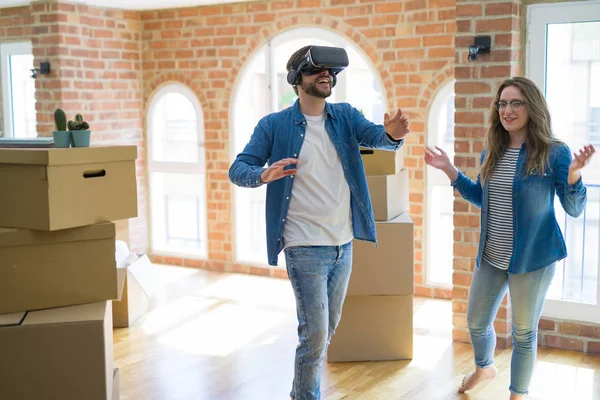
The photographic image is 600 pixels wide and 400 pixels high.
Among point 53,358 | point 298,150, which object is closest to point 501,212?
point 298,150

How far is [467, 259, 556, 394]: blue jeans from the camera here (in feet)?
10.7

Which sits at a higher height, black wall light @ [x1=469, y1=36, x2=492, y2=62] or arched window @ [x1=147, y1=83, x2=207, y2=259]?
black wall light @ [x1=469, y1=36, x2=492, y2=62]

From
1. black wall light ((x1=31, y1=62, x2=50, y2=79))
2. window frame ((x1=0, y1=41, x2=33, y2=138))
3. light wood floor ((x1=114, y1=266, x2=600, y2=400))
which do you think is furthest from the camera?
window frame ((x1=0, y1=41, x2=33, y2=138))

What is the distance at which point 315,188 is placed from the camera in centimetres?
299

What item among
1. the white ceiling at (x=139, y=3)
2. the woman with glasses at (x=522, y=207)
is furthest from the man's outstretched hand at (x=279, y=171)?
the white ceiling at (x=139, y=3)

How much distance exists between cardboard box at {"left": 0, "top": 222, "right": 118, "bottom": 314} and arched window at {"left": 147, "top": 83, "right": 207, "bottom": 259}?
3.94 m

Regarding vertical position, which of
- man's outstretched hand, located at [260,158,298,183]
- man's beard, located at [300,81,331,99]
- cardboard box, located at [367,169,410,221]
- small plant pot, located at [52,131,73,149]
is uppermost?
man's beard, located at [300,81,331,99]

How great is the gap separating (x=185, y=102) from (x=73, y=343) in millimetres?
4445

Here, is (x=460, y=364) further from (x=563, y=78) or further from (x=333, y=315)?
(x=563, y=78)

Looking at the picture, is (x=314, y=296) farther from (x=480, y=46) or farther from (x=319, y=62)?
(x=480, y=46)

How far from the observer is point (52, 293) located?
294 cm

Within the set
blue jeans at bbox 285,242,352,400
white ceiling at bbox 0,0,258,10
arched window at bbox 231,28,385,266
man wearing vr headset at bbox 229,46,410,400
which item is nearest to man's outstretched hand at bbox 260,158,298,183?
man wearing vr headset at bbox 229,46,410,400

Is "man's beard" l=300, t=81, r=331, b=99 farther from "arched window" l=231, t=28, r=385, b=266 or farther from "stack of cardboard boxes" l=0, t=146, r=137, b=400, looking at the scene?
"arched window" l=231, t=28, r=385, b=266

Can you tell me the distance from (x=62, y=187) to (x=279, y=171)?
818mm
